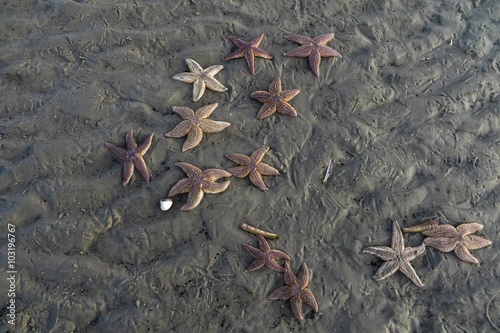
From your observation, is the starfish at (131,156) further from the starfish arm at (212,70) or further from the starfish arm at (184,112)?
the starfish arm at (212,70)

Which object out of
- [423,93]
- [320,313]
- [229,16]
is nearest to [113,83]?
[229,16]

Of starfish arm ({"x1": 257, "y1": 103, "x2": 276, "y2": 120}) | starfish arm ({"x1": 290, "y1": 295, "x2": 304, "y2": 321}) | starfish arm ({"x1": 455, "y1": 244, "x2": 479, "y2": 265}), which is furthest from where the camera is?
starfish arm ({"x1": 257, "y1": 103, "x2": 276, "y2": 120})

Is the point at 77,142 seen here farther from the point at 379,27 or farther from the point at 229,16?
the point at 379,27

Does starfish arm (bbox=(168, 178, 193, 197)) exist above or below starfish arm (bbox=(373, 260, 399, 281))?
above

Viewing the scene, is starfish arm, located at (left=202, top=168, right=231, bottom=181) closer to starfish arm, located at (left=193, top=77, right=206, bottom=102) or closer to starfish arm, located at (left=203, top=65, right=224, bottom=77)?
starfish arm, located at (left=193, top=77, right=206, bottom=102)

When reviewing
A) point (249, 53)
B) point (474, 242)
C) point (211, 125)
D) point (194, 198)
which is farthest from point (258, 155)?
point (474, 242)

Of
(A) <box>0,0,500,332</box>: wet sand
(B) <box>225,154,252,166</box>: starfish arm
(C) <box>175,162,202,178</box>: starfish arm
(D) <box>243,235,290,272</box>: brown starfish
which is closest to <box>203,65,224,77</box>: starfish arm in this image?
(A) <box>0,0,500,332</box>: wet sand
